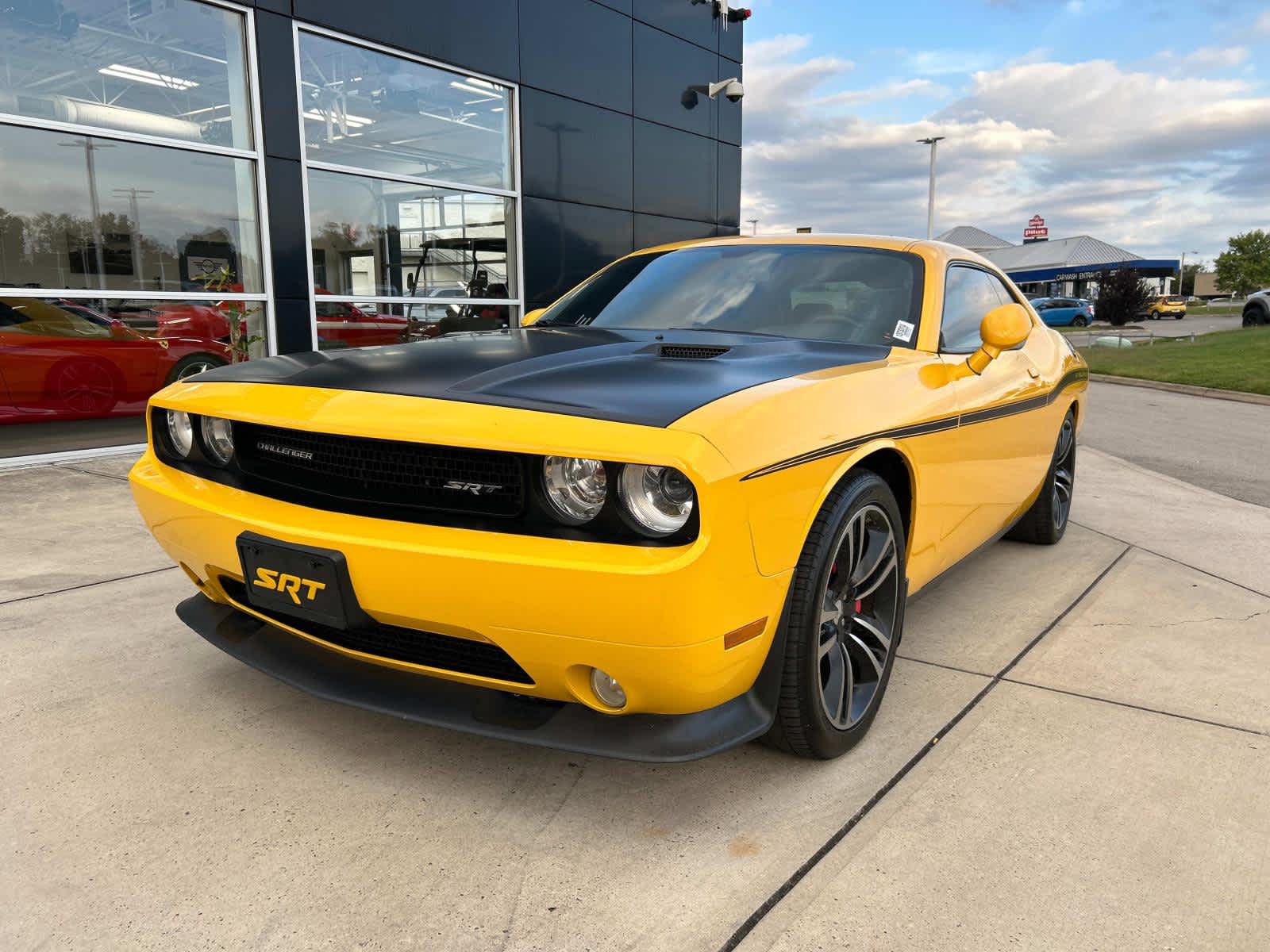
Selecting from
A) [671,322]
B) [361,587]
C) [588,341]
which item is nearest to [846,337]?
[671,322]

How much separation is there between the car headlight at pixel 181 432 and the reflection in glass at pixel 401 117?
6.08m

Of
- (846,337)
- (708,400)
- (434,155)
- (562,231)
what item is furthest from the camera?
(562,231)

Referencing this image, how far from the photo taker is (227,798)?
6.91 feet

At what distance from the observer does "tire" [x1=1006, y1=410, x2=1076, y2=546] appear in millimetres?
4273

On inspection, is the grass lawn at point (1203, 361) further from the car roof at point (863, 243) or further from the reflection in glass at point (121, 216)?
the reflection in glass at point (121, 216)

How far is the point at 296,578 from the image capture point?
201 centimetres

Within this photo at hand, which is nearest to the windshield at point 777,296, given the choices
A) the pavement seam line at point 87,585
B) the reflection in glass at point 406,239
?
the pavement seam line at point 87,585

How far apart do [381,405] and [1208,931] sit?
1.90 meters

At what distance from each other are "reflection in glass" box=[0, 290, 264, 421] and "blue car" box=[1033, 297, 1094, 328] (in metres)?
40.3

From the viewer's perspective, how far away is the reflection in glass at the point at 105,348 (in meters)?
6.39


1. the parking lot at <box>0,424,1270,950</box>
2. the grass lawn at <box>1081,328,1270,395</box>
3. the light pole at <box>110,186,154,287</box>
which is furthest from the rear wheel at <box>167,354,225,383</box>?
the grass lawn at <box>1081,328,1270,395</box>

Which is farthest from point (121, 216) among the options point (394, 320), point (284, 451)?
point (284, 451)

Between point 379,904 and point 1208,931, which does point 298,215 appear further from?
point 1208,931

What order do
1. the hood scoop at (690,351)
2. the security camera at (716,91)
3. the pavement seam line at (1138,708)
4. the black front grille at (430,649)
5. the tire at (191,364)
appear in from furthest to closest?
the security camera at (716,91)
the tire at (191,364)
the pavement seam line at (1138,708)
the hood scoop at (690,351)
the black front grille at (430,649)
